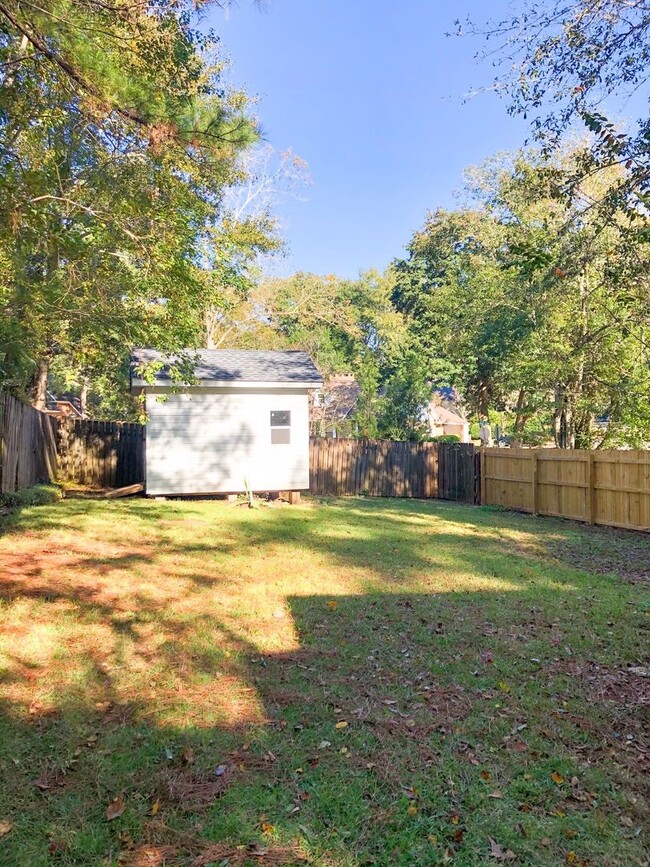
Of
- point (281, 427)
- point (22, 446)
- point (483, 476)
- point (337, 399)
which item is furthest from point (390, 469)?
point (337, 399)

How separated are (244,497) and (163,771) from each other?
11.0 metres

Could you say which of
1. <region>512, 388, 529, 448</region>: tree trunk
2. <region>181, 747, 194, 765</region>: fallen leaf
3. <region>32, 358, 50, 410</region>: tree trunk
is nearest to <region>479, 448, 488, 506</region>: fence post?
<region>512, 388, 529, 448</region>: tree trunk

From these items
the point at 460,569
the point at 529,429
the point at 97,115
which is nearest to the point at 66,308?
the point at 97,115

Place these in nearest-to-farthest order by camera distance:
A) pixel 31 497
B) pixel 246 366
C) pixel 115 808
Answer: pixel 115 808, pixel 31 497, pixel 246 366

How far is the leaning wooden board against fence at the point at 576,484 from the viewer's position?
10375 mm

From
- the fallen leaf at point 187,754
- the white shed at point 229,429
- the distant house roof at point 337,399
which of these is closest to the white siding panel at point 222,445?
the white shed at point 229,429

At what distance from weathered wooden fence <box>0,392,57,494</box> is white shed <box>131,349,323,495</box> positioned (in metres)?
2.25

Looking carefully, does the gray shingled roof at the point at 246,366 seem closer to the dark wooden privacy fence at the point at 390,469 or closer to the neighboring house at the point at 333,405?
the dark wooden privacy fence at the point at 390,469

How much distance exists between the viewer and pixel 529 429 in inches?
805

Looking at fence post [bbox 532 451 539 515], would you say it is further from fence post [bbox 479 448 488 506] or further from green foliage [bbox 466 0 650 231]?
green foliage [bbox 466 0 650 231]

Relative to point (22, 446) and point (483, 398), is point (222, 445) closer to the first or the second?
point (22, 446)

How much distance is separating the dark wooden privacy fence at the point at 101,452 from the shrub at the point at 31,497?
477 centimetres

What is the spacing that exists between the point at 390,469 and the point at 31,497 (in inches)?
415

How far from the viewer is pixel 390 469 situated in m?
17.7
